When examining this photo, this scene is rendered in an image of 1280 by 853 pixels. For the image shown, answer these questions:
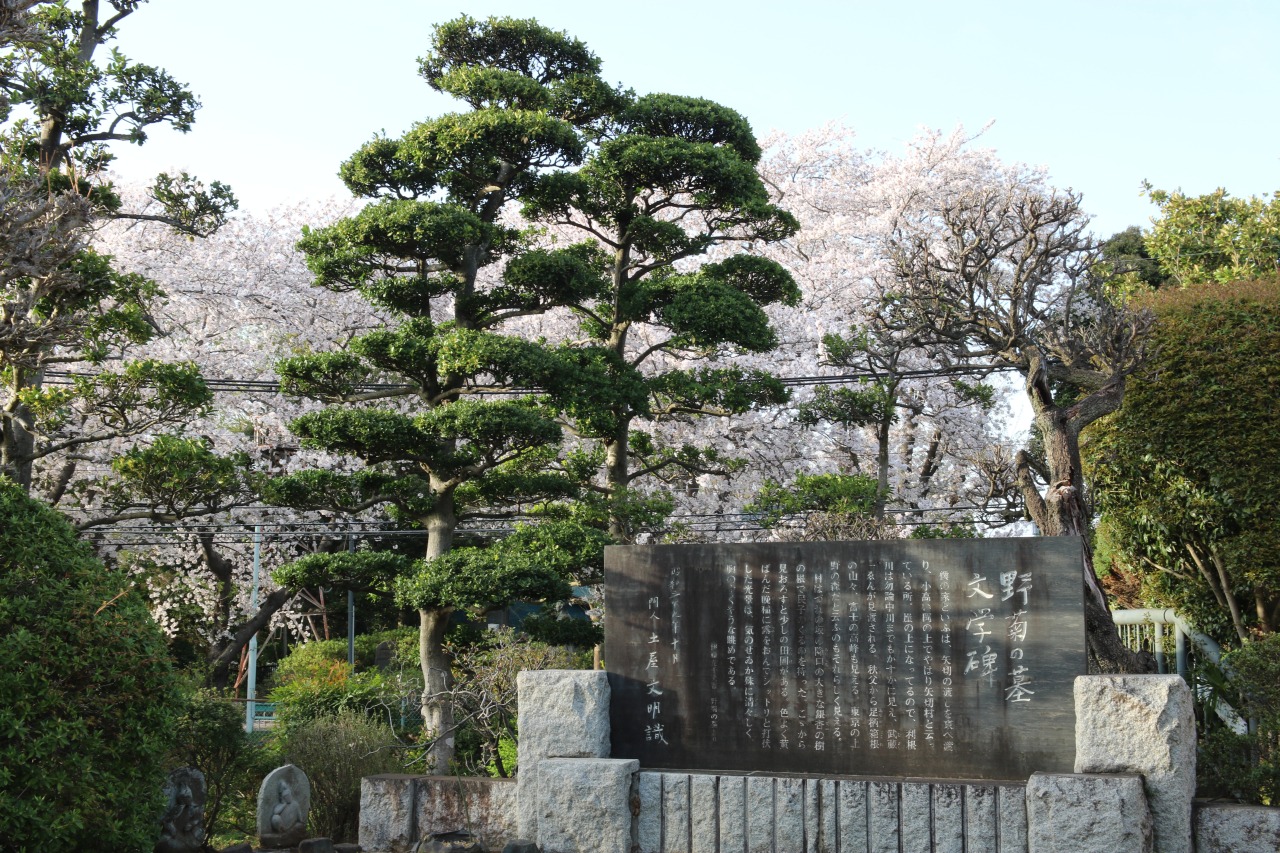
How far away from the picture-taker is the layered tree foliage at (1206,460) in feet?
29.6

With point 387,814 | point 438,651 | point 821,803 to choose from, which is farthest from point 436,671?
point 821,803

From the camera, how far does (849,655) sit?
679 centimetres

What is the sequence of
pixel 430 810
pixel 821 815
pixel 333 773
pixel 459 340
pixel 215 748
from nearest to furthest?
pixel 821 815 < pixel 430 810 < pixel 215 748 < pixel 333 773 < pixel 459 340

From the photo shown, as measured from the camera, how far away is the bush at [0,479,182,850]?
574 centimetres

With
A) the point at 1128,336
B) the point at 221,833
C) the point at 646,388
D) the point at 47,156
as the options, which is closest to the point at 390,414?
the point at 646,388

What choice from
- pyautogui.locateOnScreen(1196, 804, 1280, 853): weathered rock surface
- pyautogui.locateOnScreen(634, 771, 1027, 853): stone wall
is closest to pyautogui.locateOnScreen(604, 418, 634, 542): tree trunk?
pyautogui.locateOnScreen(634, 771, 1027, 853): stone wall

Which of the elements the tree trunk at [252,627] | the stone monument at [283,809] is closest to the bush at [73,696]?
the stone monument at [283,809]

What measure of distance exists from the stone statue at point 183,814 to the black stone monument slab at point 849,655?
8.89 ft

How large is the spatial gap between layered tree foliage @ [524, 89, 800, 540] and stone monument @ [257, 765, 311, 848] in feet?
17.6

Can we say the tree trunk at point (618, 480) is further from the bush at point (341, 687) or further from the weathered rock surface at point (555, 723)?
the weathered rock surface at point (555, 723)

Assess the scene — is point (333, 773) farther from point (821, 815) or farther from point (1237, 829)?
point (1237, 829)

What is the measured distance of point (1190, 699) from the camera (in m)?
6.15

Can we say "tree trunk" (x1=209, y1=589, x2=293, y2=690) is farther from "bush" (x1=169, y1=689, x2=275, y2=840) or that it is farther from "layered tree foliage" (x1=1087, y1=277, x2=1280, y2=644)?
"layered tree foliage" (x1=1087, y1=277, x2=1280, y2=644)

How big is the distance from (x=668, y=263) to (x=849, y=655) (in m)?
8.31
